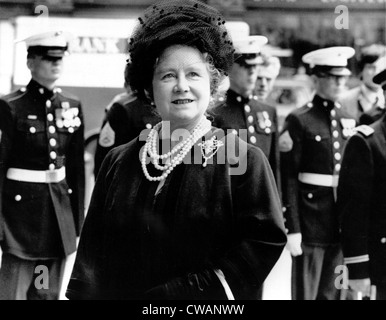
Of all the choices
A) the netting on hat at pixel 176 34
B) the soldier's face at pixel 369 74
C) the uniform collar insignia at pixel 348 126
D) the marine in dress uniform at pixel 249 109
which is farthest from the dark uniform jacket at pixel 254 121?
the netting on hat at pixel 176 34

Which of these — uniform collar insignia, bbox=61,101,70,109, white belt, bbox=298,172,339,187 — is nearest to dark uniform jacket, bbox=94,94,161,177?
uniform collar insignia, bbox=61,101,70,109

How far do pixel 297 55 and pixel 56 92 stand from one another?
0.80 metres

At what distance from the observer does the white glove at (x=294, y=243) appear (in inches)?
82.5

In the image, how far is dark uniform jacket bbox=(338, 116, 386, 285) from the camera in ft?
6.13

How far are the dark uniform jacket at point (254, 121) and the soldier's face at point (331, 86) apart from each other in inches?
8.1

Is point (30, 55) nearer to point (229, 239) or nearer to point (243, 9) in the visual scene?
point (243, 9)

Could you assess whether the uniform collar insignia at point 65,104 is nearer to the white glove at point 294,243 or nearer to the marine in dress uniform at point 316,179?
the marine in dress uniform at point 316,179

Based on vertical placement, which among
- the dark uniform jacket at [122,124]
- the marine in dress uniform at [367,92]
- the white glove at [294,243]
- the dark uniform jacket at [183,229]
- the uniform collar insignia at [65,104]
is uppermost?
the marine in dress uniform at [367,92]

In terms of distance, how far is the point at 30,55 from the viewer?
191cm

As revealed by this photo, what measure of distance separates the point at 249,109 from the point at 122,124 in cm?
42
